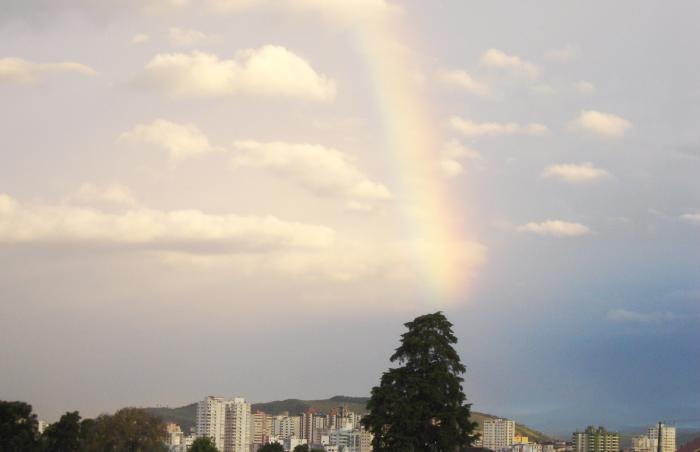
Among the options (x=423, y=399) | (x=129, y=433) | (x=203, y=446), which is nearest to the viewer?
(x=423, y=399)

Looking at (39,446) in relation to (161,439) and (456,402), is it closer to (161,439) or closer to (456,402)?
(161,439)

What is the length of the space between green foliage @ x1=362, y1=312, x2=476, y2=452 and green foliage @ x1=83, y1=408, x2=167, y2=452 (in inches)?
1934

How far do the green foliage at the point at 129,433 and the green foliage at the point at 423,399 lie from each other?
1934 inches

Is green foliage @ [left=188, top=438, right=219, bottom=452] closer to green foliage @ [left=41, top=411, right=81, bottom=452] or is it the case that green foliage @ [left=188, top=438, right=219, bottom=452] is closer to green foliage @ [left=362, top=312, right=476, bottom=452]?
green foliage @ [left=41, top=411, right=81, bottom=452]

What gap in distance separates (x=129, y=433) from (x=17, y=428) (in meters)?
10.8

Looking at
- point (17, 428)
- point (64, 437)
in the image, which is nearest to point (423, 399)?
point (17, 428)

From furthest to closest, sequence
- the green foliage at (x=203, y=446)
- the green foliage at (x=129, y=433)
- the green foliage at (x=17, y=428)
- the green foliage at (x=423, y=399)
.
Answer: the green foliage at (x=203, y=446)
the green foliage at (x=129, y=433)
the green foliage at (x=17, y=428)
the green foliage at (x=423, y=399)

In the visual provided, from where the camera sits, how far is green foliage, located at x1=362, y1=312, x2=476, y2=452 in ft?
172

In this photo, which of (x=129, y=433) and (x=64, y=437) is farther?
(x=64, y=437)

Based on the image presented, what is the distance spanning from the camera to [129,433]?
9800 centimetres

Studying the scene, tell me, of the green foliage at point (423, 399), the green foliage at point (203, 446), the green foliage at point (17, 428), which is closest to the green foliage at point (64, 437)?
the green foliage at point (17, 428)

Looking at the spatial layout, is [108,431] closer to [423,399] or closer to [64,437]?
[64,437]

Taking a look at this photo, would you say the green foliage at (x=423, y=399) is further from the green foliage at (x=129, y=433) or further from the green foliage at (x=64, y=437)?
the green foliage at (x=64, y=437)

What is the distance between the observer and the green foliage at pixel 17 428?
95438 millimetres
